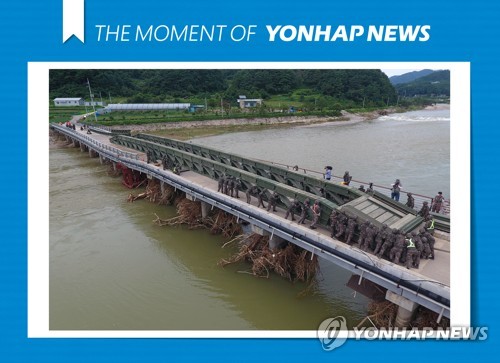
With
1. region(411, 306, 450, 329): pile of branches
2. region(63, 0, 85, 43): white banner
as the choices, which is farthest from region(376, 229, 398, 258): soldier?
region(63, 0, 85, 43): white banner

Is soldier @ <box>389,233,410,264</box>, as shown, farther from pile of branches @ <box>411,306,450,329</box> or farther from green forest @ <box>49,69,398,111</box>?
green forest @ <box>49,69,398,111</box>

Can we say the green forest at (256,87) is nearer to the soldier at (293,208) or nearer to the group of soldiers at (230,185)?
the group of soldiers at (230,185)

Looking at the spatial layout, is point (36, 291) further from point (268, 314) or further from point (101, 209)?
point (101, 209)

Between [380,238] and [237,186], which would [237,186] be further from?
[380,238]

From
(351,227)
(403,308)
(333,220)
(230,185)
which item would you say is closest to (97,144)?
(230,185)

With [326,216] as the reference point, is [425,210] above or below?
above

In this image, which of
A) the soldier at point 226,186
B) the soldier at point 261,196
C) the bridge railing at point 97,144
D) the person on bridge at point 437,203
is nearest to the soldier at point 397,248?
the person on bridge at point 437,203

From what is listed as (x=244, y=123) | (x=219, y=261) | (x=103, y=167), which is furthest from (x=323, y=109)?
(x=219, y=261)
